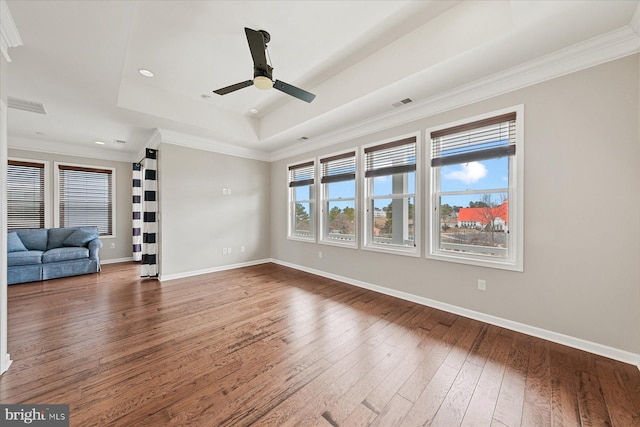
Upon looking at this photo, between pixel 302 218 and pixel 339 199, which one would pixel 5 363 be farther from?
pixel 302 218

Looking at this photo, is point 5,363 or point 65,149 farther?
point 65,149

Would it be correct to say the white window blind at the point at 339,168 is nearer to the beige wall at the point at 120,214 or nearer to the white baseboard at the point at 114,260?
the beige wall at the point at 120,214

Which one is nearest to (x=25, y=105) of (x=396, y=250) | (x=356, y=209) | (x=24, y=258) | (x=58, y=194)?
(x=24, y=258)

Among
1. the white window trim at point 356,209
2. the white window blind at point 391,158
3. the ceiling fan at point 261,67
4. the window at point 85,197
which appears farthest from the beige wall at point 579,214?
the window at point 85,197

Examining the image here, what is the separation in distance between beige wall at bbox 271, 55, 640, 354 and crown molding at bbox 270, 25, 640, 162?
7 cm

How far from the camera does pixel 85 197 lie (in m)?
5.71

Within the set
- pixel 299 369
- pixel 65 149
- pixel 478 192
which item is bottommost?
pixel 299 369

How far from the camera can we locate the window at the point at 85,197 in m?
5.43

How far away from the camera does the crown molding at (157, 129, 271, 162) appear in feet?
14.3

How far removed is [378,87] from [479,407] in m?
3.07

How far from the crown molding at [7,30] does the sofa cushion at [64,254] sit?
13.0ft

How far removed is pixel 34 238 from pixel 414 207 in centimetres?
712

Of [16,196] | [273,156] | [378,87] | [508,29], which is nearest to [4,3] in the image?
[378,87]

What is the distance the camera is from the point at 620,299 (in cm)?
203
